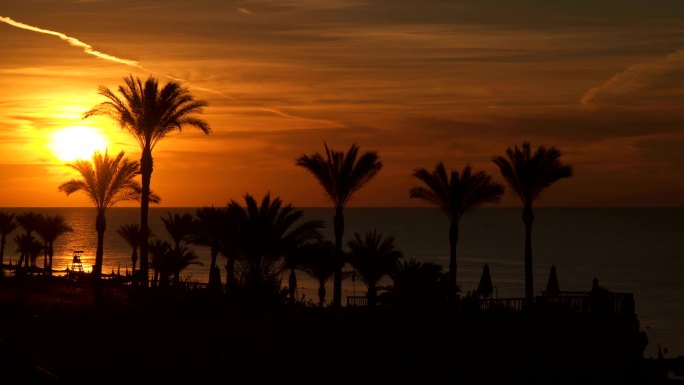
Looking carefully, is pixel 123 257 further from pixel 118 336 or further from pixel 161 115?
pixel 118 336

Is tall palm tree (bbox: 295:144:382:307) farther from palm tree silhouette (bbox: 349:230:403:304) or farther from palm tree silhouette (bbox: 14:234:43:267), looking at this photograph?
palm tree silhouette (bbox: 14:234:43:267)

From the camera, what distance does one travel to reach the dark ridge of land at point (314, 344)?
893 inches

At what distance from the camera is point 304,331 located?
2823cm

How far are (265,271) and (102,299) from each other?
6.94 m

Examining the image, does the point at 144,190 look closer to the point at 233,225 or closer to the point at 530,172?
the point at 233,225

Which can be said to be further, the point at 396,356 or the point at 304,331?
the point at 304,331

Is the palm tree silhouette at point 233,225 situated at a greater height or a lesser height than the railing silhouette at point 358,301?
greater

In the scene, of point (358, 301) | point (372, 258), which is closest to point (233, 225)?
point (372, 258)

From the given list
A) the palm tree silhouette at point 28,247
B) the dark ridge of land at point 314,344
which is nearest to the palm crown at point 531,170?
the dark ridge of land at point 314,344

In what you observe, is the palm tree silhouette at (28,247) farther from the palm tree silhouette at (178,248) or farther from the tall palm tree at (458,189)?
the tall palm tree at (458,189)

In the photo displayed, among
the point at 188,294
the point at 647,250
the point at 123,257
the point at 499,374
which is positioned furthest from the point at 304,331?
the point at 647,250

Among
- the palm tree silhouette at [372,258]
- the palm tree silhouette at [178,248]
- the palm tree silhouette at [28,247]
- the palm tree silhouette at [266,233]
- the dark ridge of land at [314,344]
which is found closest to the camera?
the dark ridge of land at [314,344]

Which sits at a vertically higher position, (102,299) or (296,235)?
(296,235)

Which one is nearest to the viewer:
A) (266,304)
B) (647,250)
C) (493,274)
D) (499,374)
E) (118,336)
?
(499,374)
